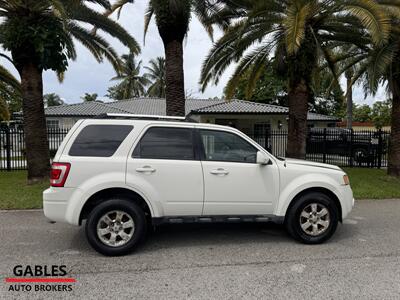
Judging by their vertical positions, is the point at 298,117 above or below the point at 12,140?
above

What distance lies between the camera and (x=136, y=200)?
14.5ft

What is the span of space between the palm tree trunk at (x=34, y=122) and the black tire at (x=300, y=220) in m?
8.10

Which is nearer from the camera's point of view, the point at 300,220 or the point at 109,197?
the point at 109,197

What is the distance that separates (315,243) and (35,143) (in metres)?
8.69

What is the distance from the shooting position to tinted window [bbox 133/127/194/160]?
174 inches

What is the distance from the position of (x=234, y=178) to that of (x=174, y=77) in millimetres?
5651

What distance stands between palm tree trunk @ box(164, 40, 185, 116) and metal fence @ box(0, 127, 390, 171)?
7.19m

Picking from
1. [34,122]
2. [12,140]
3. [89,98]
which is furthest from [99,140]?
[89,98]

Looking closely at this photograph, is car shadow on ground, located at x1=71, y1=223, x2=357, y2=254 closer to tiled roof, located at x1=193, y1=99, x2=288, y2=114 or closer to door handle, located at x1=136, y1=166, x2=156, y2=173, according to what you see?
door handle, located at x1=136, y1=166, x2=156, y2=173

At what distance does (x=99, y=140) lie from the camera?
434cm

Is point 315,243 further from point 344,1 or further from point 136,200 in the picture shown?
point 344,1

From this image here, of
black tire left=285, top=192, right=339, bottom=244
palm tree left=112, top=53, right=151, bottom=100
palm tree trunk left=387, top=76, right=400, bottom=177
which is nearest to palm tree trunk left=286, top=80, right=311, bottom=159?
palm tree trunk left=387, top=76, right=400, bottom=177

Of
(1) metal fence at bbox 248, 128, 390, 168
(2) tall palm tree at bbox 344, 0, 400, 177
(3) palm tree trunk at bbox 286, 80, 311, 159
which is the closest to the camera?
(2) tall palm tree at bbox 344, 0, 400, 177

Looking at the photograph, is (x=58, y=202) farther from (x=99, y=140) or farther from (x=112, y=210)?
(x=99, y=140)
